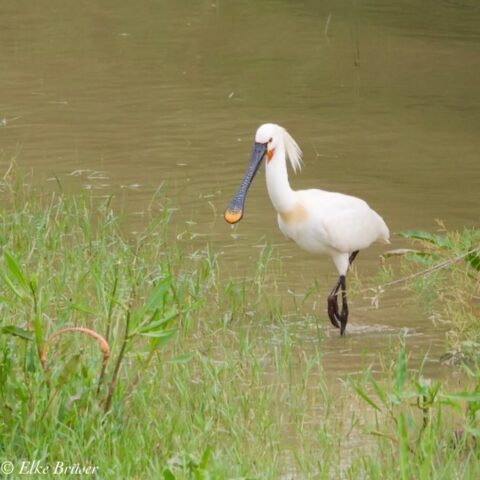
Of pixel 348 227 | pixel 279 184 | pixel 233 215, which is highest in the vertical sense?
pixel 279 184

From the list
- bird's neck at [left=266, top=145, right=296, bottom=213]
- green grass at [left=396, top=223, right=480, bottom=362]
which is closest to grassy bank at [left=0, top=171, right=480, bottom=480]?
green grass at [left=396, top=223, right=480, bottom=362]

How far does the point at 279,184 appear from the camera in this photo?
7.92 m

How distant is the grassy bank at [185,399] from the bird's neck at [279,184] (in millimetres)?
966

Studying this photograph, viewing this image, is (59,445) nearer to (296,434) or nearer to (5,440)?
(5,440)

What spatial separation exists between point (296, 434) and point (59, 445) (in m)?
1.01

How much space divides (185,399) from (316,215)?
2615mm

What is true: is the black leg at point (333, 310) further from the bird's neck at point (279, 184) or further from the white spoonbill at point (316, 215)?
the bird's neck at point (279, 184)

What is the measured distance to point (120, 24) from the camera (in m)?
15.8

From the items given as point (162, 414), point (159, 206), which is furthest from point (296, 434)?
point (159, 206)

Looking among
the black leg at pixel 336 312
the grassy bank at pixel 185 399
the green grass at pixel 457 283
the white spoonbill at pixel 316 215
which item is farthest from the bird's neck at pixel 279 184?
the green grass at pixel 457 283

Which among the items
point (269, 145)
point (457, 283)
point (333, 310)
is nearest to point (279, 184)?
point (269, 145)

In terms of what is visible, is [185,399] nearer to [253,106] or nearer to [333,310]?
[333,310]

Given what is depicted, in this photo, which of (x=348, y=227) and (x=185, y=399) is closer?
(x=185, y=399)

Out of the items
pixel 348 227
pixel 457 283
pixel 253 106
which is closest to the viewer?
pixel 457 283
